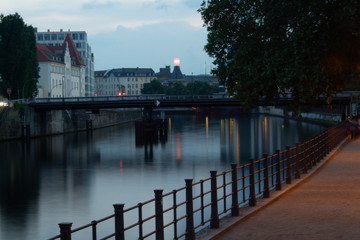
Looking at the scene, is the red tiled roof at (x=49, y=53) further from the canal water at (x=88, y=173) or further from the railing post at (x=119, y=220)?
the railing post at (x=119, y=220)

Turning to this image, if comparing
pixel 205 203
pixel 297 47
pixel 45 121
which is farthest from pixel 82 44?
pixel 297 47

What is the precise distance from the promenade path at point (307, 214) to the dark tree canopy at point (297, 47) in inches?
203

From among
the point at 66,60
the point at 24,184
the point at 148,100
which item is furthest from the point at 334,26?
the point at 66,60

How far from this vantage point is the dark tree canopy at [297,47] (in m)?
23.4

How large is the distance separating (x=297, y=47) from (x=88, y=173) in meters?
23.2

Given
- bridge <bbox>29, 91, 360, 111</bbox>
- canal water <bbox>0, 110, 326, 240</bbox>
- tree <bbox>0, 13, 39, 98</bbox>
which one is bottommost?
canal water <bbox>0, 110, 326, 240</bbox>

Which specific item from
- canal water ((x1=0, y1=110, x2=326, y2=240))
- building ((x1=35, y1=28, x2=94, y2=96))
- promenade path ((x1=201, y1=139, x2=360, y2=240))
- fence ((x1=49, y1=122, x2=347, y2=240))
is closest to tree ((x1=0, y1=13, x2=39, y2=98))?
canal water ((x1=0, y1=110, x2=326, y2=240))

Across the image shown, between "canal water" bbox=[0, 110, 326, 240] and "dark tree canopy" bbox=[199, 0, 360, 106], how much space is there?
→ 8.47 meters

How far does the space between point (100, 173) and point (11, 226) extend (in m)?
18.7

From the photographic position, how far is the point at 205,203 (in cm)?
2675

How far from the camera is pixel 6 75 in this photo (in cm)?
8025

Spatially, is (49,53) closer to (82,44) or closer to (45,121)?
(45,121)

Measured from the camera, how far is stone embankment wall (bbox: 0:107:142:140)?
72.6m

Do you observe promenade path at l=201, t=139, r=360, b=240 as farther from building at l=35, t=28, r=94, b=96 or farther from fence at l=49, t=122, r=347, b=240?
building at l=35, t=28, r=94, b=96
